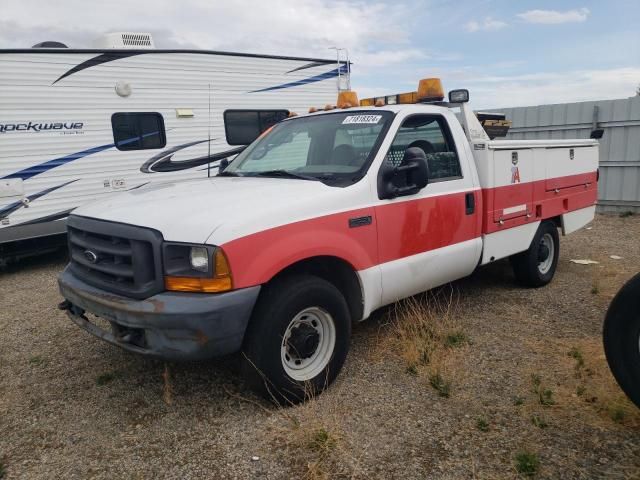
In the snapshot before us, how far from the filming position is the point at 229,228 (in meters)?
2.91

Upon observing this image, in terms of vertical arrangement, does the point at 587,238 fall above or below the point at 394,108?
below

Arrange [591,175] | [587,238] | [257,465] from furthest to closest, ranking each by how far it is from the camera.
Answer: [587,238]
[591,175]
[257,465]

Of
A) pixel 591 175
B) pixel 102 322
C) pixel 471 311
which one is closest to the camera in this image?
pixel 102 322

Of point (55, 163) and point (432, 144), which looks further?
point (55, 163)

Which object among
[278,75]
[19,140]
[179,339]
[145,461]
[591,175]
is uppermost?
[278,75]

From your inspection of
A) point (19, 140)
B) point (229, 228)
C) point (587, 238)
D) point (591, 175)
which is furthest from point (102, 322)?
point (587, 238)

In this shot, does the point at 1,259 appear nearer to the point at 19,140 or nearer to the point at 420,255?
the point at 19,140

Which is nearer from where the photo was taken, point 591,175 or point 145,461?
point 145,461

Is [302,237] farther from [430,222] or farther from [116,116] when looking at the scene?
[116,116]

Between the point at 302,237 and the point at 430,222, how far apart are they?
1362 mm

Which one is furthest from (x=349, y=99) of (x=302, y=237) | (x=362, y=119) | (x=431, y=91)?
(x=302, y=237)

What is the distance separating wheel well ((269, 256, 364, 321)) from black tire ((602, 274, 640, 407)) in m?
1.58

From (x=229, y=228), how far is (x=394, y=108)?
2053mm

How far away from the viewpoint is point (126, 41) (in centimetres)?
795
